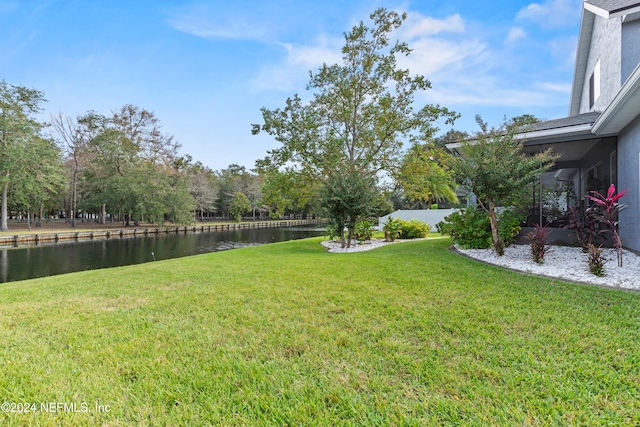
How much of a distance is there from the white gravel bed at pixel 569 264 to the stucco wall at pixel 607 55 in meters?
4.47

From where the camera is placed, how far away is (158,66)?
39.5 feet

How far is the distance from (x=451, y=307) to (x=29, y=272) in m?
14.1

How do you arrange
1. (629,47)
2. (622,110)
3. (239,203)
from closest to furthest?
(622,110) → (629,47) → (239,203)

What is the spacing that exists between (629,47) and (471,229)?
6.38 meters

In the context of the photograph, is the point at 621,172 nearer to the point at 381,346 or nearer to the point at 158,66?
the point at 381,346

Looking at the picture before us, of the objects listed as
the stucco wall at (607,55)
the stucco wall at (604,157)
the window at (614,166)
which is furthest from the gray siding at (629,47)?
the window at (614,166)

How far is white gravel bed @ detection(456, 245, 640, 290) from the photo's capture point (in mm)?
4375

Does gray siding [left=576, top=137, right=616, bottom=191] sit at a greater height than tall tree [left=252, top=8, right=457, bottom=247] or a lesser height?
lesser

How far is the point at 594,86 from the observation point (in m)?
10.4

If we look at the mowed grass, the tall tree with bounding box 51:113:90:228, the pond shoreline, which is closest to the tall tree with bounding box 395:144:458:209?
the mowed grass

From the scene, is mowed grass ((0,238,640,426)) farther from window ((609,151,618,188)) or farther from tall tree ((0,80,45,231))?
tall tree ((0,80,45,231))

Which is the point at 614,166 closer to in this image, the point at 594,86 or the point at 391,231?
the point at 594,86

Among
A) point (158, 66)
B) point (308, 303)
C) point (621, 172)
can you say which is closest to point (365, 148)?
point (621, 172)

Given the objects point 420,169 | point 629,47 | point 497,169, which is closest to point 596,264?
point 497,169
